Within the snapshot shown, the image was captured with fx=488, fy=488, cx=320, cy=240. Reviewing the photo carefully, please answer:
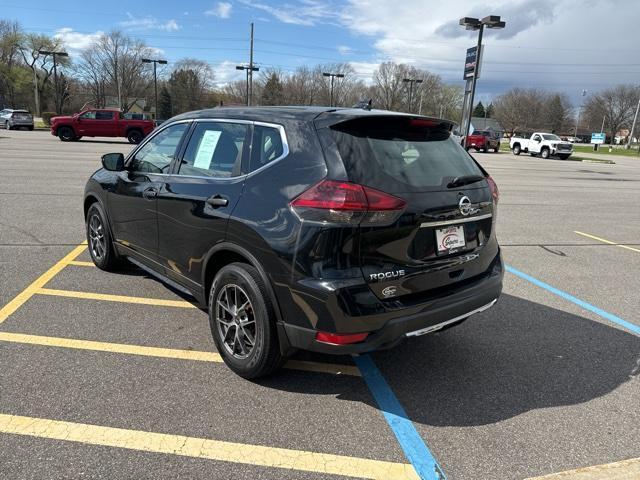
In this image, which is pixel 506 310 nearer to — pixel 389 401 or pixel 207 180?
pixel 389 401

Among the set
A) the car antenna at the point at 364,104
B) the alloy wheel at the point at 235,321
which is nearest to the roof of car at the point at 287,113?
the car antenna at the point at 364,104

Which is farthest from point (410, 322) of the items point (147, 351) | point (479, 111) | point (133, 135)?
point (479, 111)

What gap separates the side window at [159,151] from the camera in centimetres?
407

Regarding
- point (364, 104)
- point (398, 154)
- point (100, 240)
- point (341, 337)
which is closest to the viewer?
point (341, 337)

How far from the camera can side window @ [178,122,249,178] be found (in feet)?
11.1

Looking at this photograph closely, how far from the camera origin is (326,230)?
2.66m

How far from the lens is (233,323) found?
3.31 metres

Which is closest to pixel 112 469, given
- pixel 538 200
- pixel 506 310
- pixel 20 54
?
pixel 506 310

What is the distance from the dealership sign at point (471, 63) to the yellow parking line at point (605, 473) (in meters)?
24.7

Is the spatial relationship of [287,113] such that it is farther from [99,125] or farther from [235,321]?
[99,125]

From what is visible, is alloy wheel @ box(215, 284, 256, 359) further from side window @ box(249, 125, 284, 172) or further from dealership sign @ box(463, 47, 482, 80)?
dealership sign @ box(463, 47, 482, 80)

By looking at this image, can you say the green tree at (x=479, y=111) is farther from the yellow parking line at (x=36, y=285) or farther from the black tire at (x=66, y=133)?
the yellow parking line at (x=36, y=285)

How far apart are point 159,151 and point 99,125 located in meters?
27.7

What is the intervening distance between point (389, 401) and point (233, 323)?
115cm
